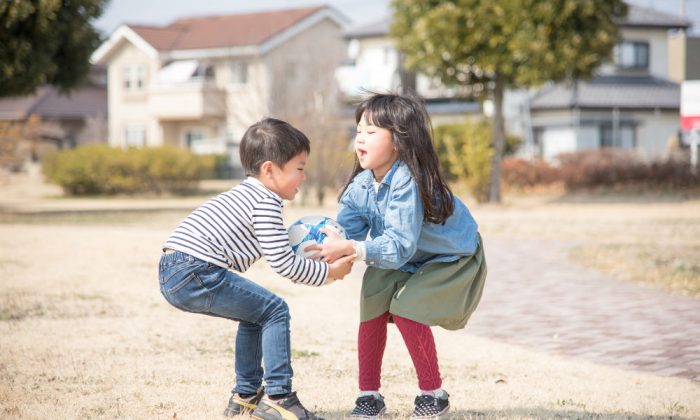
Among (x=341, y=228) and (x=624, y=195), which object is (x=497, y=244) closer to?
(x=341, y=228)

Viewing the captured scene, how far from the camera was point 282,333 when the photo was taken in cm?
367

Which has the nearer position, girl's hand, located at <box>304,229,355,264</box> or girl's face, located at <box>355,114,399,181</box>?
girl's hand, located at <box>304,229,355,264</box>

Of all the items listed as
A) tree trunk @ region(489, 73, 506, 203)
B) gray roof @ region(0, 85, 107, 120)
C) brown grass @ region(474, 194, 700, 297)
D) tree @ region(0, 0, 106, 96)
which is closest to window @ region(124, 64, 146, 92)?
gray roof @ region(0, 85, 107, 120)

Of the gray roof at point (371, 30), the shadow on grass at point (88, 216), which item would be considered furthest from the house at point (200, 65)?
the shadow on grass at point (88, 216)

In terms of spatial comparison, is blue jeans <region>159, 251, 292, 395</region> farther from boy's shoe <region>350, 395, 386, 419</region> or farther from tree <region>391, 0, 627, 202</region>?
tree <region>391, 0, 627, 202</region>

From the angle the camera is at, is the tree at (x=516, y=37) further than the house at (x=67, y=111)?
No

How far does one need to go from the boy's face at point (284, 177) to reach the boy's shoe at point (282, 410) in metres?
0.85

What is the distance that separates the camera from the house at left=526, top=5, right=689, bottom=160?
33125mm

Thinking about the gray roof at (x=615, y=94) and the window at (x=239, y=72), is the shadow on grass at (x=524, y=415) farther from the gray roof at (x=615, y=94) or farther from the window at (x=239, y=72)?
the window at (x=239, y=72)

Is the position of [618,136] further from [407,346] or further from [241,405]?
[241,405]

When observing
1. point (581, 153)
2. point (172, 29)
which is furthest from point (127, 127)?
point (581, 153)

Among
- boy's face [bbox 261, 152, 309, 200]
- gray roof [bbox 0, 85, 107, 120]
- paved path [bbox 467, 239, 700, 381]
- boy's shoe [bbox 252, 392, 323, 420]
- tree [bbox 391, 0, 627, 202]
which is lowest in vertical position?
paved path [bbox 467, 239, 700, 381]

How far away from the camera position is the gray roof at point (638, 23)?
34344mm

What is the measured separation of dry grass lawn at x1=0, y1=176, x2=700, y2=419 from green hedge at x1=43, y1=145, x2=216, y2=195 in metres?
16.4
